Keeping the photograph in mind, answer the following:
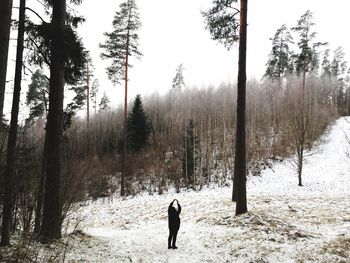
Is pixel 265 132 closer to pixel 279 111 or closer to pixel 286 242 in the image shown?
pixel 279 111

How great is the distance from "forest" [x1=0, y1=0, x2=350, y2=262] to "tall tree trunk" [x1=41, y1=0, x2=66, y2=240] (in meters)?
0.02

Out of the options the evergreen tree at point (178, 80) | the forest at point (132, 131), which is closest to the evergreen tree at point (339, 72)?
the forest at point (132, 131)

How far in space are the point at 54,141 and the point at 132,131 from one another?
24482mm

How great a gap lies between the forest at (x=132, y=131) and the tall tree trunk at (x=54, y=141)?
0.02m

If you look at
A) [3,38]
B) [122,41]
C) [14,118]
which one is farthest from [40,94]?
[3,38]

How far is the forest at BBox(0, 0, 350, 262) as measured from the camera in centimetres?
620

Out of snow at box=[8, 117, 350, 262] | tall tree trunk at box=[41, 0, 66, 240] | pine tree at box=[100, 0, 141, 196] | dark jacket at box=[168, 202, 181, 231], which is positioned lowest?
snow at box=[8, 117, 350, 262]

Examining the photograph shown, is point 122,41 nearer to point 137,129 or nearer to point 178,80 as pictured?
point 137,129

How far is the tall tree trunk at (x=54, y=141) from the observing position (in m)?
6.77

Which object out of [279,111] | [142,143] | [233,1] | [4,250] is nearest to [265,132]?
[279,111]

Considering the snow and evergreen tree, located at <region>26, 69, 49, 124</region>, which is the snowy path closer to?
the snow

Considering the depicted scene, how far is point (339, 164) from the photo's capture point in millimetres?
25078

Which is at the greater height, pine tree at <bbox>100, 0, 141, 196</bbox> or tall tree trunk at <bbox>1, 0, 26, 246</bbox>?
pine tree at <bbox>100, 0, 141, 196</bbox>

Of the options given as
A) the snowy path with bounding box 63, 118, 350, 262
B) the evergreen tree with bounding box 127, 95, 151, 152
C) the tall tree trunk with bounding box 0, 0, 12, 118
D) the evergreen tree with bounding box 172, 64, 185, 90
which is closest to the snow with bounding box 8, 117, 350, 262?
the snowy path with bounding box 63, 118, 350, 262
